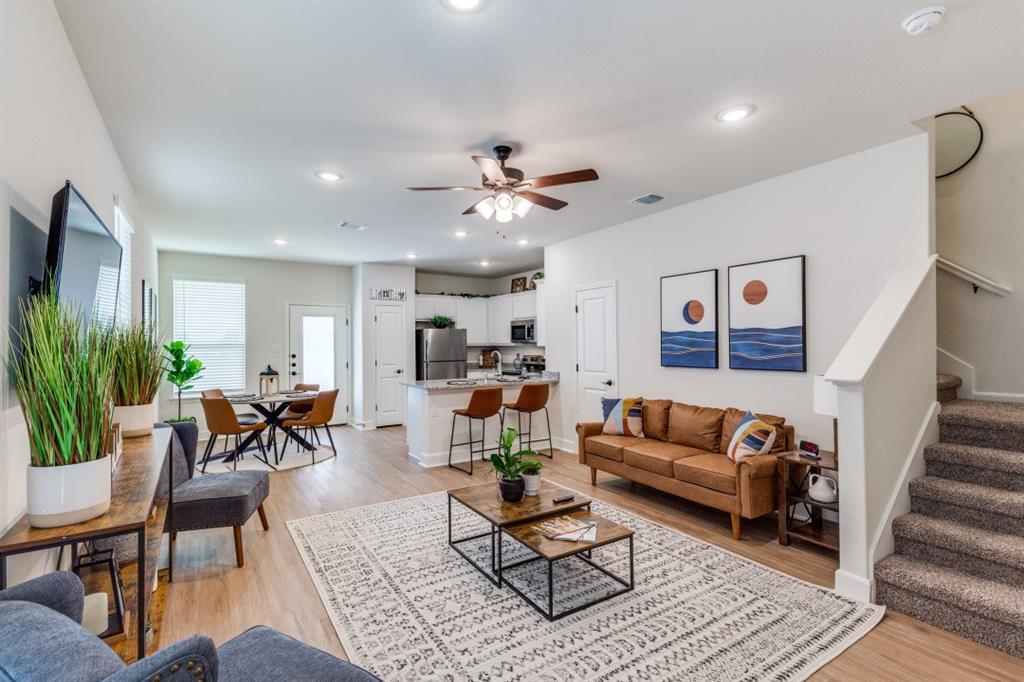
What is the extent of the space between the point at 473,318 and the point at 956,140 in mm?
6642

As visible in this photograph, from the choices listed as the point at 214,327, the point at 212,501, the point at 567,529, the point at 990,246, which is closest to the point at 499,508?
the point at 567,529

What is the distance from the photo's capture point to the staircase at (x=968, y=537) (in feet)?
7.28

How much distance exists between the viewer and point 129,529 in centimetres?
128

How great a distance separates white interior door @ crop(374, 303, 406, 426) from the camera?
25.6 feet

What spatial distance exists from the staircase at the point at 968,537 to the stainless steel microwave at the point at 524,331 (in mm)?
5180

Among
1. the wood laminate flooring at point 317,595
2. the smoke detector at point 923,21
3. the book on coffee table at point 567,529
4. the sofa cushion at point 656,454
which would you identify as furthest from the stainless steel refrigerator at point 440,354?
the smoke detector at point 923,21

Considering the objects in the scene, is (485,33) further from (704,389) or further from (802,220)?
(704,389)

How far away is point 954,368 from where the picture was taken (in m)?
3.72

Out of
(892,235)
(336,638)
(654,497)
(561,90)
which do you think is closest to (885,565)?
(654,497)

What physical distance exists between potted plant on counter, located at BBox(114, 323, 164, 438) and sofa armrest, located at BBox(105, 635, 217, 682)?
1934mm

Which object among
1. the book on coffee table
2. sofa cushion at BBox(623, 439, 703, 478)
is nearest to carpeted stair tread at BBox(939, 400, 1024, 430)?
sofa cushion at BBox(623, 439, 703, 478)

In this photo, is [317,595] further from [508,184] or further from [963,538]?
[963,538]

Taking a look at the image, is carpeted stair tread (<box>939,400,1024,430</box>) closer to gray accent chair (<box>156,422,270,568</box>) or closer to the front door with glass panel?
gray accent chair (<box>156,422,270,568</box>)

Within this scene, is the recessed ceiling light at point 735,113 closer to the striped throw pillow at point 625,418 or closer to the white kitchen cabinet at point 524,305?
the striped throw pillow at point 625,418
